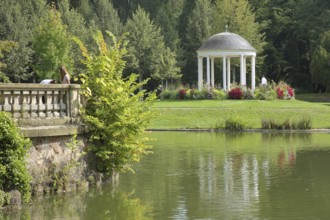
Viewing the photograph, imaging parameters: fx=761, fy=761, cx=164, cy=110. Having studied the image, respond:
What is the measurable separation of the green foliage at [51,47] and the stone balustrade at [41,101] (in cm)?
4320

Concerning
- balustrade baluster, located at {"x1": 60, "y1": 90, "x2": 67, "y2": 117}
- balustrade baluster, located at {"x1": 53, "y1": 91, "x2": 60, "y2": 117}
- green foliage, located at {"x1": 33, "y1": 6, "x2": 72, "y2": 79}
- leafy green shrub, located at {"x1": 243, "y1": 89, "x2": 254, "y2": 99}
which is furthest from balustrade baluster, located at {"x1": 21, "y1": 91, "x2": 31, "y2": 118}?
green foliage, located at {"x1": 33, "y1": 6, "x2": 72, "y2": 79}

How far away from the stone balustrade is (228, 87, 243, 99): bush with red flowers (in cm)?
3096

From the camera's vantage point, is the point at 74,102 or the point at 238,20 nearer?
the point at 74,102

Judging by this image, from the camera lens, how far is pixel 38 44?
6062 centimetres

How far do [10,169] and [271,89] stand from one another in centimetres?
3580

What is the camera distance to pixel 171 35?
238 ft

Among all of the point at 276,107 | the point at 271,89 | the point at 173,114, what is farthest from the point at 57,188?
A: the point at 271,89

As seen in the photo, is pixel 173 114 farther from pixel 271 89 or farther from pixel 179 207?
pixel 179 207

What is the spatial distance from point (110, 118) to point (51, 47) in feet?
143

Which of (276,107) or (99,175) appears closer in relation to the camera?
(99,175)

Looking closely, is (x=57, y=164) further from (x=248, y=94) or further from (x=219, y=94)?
(x=219, y=94)

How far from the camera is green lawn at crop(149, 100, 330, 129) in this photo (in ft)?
128

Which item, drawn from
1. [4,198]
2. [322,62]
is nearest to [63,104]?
[4,198]

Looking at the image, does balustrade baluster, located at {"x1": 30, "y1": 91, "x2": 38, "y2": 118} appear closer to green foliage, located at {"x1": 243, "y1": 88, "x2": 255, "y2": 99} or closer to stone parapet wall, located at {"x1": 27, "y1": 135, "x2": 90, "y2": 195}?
stone parapet wall, located at {"x1": 27, "y1": 135, "x2": 90, "y2": 195}
